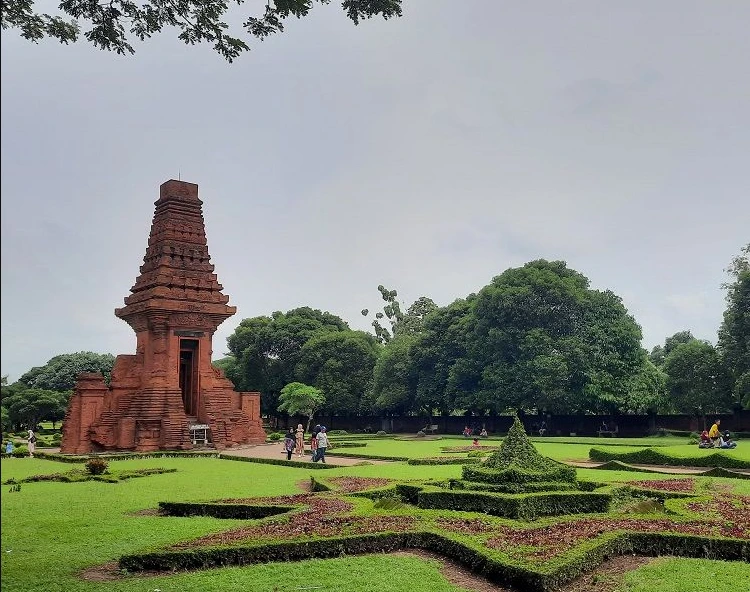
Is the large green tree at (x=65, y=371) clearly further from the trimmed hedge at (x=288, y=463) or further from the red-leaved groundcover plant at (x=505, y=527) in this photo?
the red-leaved groundcover plant at (x=505, y=527)

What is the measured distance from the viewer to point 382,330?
273 ft

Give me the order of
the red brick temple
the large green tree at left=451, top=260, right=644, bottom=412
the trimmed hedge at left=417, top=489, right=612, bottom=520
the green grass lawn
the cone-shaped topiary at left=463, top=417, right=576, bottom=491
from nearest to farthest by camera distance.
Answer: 1. the green grass lawn
2. the trimmed hedge at left=417, top=489, right=612, bottom=520
3. the cone-shaped topiary at left=463, top=417, right=576, bottom=491
4. the red brick temple
5. the large green tree at left=451, top=260, right=644, bottom=412

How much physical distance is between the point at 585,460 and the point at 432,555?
17795mm

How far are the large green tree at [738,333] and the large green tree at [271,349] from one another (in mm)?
33280

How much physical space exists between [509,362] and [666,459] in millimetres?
23680

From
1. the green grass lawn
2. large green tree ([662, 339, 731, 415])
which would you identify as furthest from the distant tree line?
the green grass lawn

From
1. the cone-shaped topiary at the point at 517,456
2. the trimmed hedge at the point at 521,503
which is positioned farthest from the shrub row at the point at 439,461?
the trimmed hedge at the point at 521,503

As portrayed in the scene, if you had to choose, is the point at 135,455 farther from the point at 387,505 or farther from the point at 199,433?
the point at 387,505

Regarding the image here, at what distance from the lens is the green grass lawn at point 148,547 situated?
7855 millimetres

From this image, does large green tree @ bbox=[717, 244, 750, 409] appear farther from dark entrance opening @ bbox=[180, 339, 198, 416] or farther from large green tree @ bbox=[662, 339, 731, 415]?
dark entrance opening @ bbox=[180, 339, 198, 416]

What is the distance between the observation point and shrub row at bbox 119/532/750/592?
25.9ft

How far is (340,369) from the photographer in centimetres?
5809

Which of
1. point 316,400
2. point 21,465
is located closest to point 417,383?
point 316,400

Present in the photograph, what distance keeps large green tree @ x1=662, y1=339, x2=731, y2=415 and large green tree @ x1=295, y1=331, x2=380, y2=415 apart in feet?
81.4
